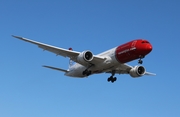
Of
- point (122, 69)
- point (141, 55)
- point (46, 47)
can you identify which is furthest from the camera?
point (122, 69)

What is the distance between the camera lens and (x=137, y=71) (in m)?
56.4

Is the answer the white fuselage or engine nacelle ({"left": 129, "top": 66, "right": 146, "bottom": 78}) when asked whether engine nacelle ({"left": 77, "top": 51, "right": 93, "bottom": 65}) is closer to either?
the white fuselage

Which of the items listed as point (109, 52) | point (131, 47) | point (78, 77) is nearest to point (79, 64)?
point (78, 77)

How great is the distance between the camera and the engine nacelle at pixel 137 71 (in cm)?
5644

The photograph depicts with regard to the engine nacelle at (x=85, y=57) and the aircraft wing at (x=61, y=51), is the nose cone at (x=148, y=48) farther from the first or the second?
the engine nacelle at (x=85, y=57)

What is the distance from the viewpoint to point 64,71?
61250 mm

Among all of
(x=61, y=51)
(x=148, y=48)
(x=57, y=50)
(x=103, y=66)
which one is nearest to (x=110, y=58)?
(x=103, y=66)

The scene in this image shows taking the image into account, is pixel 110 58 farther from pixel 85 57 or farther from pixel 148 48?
pixel 148 48

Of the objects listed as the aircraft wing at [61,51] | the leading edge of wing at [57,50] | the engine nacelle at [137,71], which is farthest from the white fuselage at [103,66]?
the engine nacelle at [137,71]

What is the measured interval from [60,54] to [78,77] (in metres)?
5.63

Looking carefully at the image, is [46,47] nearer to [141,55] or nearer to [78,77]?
[78,77]

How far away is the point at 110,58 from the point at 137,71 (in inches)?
234

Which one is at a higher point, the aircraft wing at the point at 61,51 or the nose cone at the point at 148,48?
the aircraft wing at the point at 61,51

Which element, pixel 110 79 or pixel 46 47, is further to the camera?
pixel 110 79
